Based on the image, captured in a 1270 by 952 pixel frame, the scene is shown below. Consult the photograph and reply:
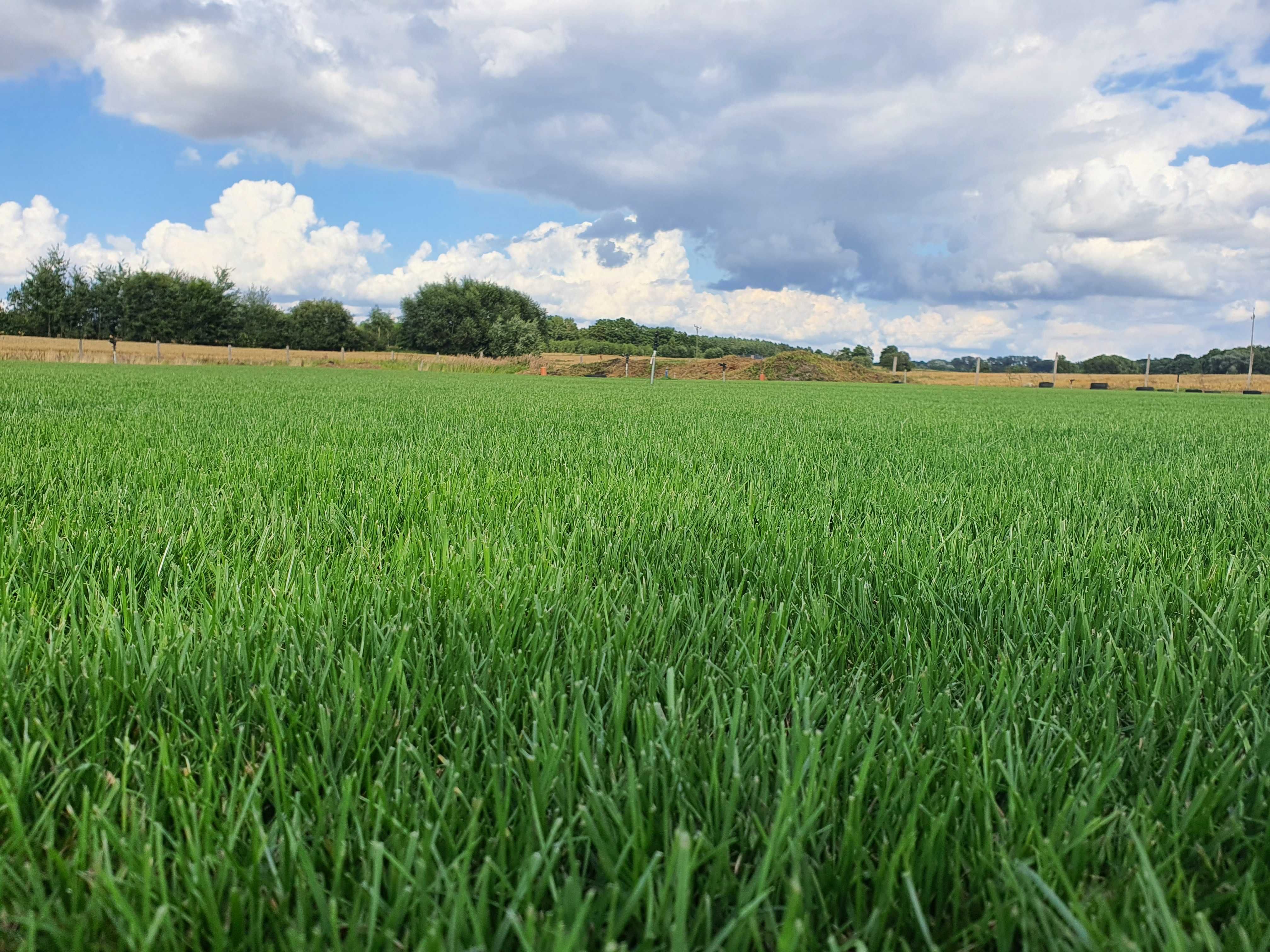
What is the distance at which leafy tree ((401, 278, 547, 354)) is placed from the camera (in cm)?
6488

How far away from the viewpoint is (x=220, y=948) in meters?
0.57

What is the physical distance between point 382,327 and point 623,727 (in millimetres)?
77177

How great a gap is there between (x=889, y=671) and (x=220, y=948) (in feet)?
3.18

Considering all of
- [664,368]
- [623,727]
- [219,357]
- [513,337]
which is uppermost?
[513,337]

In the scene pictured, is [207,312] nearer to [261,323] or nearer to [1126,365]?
[261,323]

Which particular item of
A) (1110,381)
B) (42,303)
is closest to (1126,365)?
(1110,381)

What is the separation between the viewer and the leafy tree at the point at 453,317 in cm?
6488

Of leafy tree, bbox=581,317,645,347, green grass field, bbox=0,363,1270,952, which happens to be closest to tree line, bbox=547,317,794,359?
leafy tree, bbox=581,317,645,347

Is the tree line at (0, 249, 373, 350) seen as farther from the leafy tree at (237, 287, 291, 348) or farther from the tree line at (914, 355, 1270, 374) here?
the tree line at (914, 355, 1270, 374)

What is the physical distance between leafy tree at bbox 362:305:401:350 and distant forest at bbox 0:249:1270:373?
12 centimetres

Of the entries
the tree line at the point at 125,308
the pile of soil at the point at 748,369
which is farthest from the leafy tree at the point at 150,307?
the pile of soil at the point at 748,369

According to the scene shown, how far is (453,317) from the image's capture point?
65.1 metres

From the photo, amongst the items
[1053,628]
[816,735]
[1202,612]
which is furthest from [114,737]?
[1202,612]

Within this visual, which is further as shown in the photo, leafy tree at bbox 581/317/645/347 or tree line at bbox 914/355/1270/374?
leafy tree at bbox 581/317/645/347
